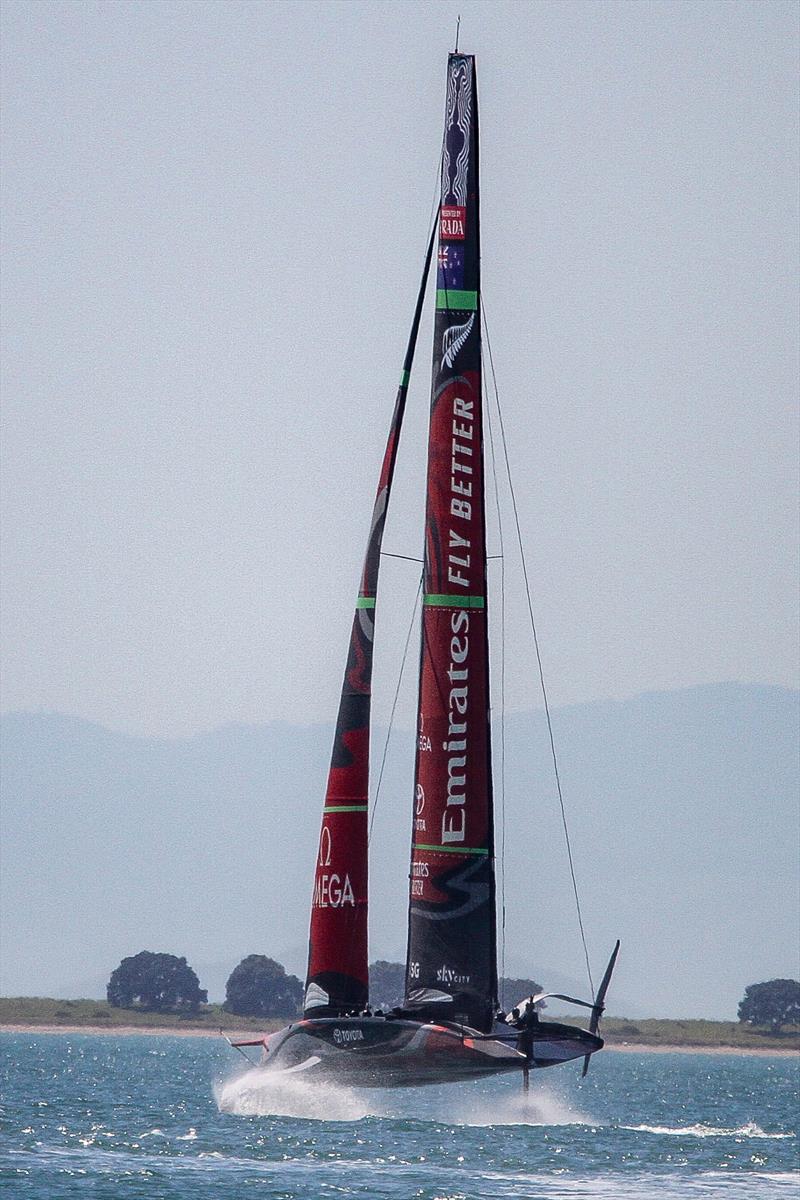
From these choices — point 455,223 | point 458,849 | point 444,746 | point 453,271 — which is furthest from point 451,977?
point 455,223

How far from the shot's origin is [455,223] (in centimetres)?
4134

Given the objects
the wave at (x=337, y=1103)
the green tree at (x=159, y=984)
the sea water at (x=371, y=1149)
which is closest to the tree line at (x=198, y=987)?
the green tree at (x=159, y=984)

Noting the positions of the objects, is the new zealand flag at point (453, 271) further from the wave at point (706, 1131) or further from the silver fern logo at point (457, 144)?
the wave at point (706, 1131)

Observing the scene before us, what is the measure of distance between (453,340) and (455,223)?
2.46 m

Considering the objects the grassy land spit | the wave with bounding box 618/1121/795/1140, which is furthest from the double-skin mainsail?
the grassy land spit

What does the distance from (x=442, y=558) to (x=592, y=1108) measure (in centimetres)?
3551

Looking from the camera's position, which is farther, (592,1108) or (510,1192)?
(592,1108)

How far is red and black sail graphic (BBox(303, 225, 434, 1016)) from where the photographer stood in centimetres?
3950

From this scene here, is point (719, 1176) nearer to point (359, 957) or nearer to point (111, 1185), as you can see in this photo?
point (359, 957)

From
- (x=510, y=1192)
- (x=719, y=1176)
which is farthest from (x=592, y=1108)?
(x=510, y=1192)

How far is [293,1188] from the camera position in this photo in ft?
113

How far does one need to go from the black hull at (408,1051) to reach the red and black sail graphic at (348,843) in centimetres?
132

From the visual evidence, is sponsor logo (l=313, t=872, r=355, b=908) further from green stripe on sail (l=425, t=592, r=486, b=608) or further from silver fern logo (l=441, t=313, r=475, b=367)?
silver fern logo (l=441, t=313, r=475, b=367)

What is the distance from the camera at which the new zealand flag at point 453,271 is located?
41250 mm
